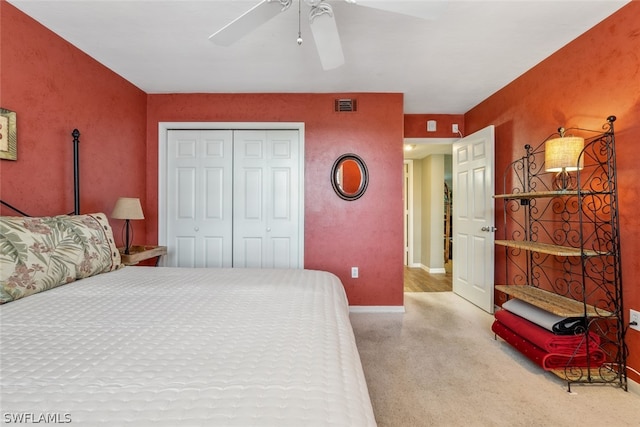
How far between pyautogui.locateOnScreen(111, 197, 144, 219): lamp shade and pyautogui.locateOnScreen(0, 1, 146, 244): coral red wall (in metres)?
0.19

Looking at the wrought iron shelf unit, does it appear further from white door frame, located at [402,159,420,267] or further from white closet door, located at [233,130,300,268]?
white door frame, located at [402,159,420,267]

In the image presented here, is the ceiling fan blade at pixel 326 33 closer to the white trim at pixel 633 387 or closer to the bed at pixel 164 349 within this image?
the bed at pixel 164 349

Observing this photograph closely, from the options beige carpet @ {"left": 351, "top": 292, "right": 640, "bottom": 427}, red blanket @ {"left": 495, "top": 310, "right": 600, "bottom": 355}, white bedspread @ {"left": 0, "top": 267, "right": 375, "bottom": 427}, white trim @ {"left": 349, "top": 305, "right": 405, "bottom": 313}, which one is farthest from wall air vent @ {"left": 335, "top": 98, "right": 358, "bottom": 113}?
red blanket @ {"left": 495, "top": 310, "right": 600, "bottom": 355}

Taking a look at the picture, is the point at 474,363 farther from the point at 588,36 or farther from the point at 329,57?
the point at 588,36

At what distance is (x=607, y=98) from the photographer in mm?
2080

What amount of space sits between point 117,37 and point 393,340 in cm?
334

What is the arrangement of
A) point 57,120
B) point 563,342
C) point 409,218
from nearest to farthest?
point 563,342
point 57,120
point 409,218

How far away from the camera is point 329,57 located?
6.05 feet

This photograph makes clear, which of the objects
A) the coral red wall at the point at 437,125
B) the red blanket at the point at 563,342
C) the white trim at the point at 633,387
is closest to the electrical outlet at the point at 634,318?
the red blanket at the point at 563,342

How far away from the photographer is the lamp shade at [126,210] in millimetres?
2674

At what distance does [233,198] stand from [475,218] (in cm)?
285

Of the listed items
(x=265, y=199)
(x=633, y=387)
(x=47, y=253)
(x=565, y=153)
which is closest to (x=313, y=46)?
(x=265, y=199)

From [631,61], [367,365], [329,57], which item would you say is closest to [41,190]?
[329,57]

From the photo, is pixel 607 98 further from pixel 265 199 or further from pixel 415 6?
pixel 265 199
